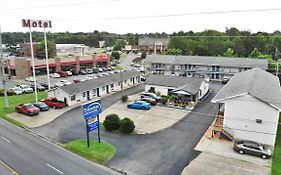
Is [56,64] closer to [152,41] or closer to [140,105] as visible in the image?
[140,105]

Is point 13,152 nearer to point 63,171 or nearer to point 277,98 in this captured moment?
point 63,171

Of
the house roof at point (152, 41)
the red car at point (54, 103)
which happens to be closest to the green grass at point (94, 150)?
the red car at point (54, 103)

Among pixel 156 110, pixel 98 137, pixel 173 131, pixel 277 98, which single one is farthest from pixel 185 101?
pixel 98 137

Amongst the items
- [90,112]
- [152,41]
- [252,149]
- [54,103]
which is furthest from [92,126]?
[152,41]

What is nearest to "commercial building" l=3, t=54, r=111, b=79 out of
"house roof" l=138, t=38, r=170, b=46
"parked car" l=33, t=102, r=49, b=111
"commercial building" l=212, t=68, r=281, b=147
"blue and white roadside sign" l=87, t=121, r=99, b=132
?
"parked car" l=33, t=102, r=49, b=111

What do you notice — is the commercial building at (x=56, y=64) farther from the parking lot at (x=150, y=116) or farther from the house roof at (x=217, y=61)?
the parking lot at (x=150, y=116)
